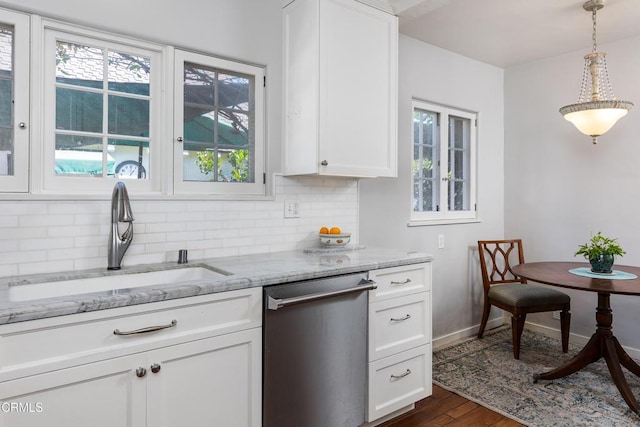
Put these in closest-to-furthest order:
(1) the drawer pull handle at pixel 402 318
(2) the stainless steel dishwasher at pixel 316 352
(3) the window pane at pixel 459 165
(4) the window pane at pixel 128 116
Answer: (2) the stainless steel dishwasher at pixel 316 352 < (4) the window pane at pixel 128 116 < (1) the drawer pull handle at pixel 402 318 < (3) the window pane at pixel 459 165

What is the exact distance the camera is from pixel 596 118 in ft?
8.37

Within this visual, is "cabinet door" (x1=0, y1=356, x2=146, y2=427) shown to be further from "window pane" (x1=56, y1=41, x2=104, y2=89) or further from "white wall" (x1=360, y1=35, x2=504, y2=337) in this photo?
"white wall" (x1=360, y1=35, x2=504, y2=337)

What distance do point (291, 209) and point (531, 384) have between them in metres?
1.92

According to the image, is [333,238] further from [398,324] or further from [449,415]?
[449,415]

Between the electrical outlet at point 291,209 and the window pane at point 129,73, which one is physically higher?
the window pane at point 129,73

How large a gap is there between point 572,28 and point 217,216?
283 cm

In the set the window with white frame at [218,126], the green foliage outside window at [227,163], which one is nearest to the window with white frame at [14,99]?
the window with white frame at [218,126]

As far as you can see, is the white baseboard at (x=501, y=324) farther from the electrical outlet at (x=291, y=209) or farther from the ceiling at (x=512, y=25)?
the ceiling at (x=512, y=25)

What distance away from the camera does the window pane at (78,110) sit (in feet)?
6.03

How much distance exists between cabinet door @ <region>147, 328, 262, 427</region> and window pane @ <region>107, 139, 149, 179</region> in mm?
977

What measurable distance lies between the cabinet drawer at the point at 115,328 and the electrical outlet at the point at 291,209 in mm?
866

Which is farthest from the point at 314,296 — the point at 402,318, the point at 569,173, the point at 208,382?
the point at 569,173

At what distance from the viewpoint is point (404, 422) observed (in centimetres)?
222

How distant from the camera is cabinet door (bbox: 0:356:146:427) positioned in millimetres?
1186
